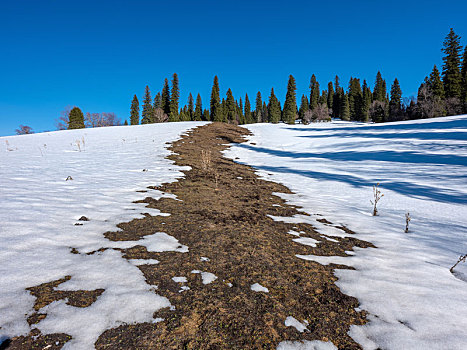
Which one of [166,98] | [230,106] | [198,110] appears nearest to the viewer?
[166,98]

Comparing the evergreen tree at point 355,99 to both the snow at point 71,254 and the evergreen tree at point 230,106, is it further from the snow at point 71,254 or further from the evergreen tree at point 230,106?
the snow at point 71,254

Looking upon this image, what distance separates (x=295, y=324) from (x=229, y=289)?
70 cm

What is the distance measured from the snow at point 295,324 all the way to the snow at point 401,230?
1.33 ft

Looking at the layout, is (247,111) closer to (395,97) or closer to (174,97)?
(174,97)

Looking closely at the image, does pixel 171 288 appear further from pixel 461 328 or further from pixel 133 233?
pixel 461 328

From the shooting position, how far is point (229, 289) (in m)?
2.22

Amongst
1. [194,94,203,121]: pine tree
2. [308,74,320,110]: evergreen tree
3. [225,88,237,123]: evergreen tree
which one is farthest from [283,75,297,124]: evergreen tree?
[194,94,203,121]: pine tree

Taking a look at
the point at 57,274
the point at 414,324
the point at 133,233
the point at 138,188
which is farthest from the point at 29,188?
the point at 414,324

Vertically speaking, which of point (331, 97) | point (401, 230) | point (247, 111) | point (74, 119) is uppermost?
point (331, 97)

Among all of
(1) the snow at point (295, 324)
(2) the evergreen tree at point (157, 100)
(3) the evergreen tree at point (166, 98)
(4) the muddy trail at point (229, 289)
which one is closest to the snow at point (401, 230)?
(4) the muddy trail at point (229, 289)

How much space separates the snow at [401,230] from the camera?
1.88m

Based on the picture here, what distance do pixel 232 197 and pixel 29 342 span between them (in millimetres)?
4606

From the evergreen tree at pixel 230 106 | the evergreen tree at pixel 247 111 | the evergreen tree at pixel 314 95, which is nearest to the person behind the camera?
the evergreen tree at pixel 230 106

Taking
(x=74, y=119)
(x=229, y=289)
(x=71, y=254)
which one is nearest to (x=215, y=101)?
(x=74, y=119)
